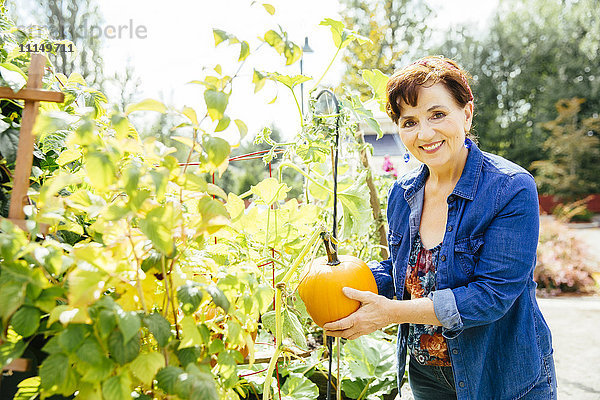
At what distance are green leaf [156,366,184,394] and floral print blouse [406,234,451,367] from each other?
88 centimetres

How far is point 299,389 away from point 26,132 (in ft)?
3.78

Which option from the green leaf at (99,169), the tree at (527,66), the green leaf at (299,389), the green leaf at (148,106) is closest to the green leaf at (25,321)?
the green leaf at (99,169)

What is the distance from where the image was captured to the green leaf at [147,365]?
2.26 feet

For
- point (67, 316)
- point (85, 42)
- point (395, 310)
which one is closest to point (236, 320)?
point (67, 316)

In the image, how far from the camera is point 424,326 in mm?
1421

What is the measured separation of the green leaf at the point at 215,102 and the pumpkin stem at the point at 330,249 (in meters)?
0.50

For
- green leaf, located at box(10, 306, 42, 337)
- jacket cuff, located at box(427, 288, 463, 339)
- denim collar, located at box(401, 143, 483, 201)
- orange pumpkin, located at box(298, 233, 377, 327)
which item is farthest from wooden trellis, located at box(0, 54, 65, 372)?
denim collar, located at box(401, 143, 483, 201)

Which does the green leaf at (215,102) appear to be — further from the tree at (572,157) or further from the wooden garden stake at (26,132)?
the tree at (572,157)

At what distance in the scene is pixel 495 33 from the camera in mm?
24766

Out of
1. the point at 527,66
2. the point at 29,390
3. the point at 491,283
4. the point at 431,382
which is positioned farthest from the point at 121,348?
the point at 527,66

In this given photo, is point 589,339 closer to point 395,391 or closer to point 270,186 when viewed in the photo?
point 395,391

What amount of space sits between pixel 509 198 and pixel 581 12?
26.9 m

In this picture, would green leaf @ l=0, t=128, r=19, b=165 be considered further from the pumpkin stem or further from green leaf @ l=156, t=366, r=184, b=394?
the pumpkin stem

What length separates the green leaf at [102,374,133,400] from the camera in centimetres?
67
